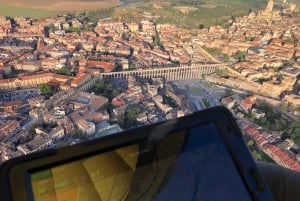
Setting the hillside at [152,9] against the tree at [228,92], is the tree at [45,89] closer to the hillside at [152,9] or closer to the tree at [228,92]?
the tree at [228,92]

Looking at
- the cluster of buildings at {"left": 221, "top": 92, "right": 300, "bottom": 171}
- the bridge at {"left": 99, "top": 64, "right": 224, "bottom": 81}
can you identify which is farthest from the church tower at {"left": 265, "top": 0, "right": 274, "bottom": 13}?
the cluster of buildings at {"left": 221, "top": 92, "right": 300, "bottom": 171}

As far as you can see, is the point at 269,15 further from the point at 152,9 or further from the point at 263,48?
the point at 152,9

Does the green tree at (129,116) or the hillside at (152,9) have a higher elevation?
the hillside at (152,9)

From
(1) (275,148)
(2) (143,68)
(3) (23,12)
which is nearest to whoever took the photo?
(1) (275,148)

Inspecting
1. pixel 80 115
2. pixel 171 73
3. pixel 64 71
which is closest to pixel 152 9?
pixel 171 73

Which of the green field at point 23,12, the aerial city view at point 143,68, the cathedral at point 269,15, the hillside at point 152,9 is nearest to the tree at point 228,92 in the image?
the aerial city view at point 143,68
